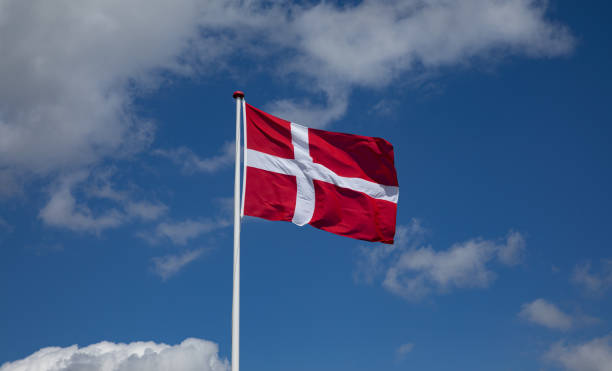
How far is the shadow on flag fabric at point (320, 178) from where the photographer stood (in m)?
21.3

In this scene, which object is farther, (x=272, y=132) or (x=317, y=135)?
(x=317, y=135)

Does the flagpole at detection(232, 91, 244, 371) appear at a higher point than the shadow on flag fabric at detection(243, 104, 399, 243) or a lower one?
lower

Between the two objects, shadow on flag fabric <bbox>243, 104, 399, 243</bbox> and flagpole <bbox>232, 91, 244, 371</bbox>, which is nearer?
flagpole <bbox>232, 91, 244, 371</bbox>

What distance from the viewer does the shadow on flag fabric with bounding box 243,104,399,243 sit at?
2133 cm

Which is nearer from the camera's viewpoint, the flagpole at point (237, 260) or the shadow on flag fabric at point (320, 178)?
the flagpole at point (237, 260)

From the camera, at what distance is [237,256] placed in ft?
60.6

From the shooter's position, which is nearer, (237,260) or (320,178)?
(237,260)

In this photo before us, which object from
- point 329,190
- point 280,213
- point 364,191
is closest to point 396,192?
point 364,191

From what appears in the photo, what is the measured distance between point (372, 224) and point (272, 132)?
562 centimetres

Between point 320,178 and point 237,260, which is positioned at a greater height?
point 320,178

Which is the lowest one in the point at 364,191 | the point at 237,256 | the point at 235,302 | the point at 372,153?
the point at 235,302

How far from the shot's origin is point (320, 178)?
23.3 metres

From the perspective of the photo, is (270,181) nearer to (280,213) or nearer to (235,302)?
(280,213)

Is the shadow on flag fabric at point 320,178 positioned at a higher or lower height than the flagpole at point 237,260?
higher
